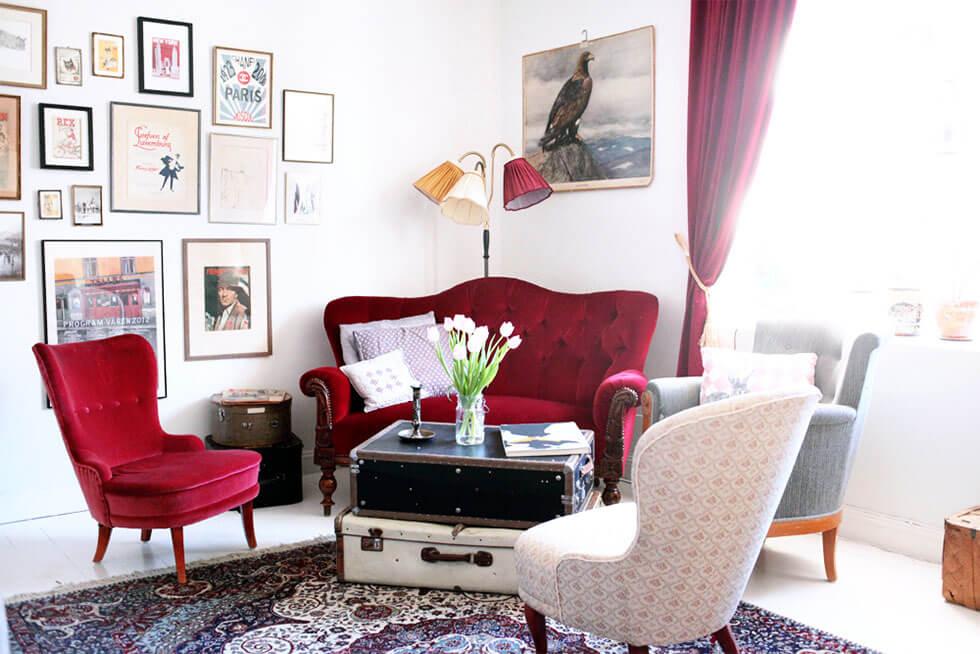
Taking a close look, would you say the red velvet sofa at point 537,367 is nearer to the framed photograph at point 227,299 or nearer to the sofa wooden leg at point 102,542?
the framed photograph at point 227,299

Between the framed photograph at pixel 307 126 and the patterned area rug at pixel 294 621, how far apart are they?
2481 mm

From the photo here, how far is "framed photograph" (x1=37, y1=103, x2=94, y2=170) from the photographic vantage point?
14.3 feet

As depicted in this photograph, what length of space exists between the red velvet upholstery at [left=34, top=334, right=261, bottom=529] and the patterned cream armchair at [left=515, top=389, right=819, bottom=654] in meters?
1.61

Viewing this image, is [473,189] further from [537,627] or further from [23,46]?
[537,627]

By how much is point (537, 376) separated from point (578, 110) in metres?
1.60

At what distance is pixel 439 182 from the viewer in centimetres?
514

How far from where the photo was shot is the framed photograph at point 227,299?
4828 millimetres

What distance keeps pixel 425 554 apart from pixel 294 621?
520 mm

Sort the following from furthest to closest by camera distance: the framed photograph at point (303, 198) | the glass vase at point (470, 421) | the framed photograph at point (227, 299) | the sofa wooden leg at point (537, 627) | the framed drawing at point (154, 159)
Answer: the framed photograph at point (303, 198)
the framed photograph at point (227, 299)
the framed drawing at point (154, 159)
the glass vase at point (470, 421)
the sofa wooden leg at point (537, 627)

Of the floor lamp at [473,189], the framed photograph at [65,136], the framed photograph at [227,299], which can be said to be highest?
the framed photograph at [65,136]

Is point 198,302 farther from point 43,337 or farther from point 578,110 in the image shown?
point 578,110

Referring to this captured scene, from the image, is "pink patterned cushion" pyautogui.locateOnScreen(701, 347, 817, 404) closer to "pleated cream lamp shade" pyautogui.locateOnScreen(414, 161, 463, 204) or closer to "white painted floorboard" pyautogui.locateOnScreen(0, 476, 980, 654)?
"white painted floorboard" pyautogui.locateOnScreen(0, 476, 980, 654)

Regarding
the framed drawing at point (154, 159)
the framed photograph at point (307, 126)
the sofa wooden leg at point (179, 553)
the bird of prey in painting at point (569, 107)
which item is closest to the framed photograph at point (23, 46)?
the framed drawing at point (154, 159)

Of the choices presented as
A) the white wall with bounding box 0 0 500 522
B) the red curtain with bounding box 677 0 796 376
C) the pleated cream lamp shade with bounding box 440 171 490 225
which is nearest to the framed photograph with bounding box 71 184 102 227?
the white wall with bounding box 0 0 500 522
